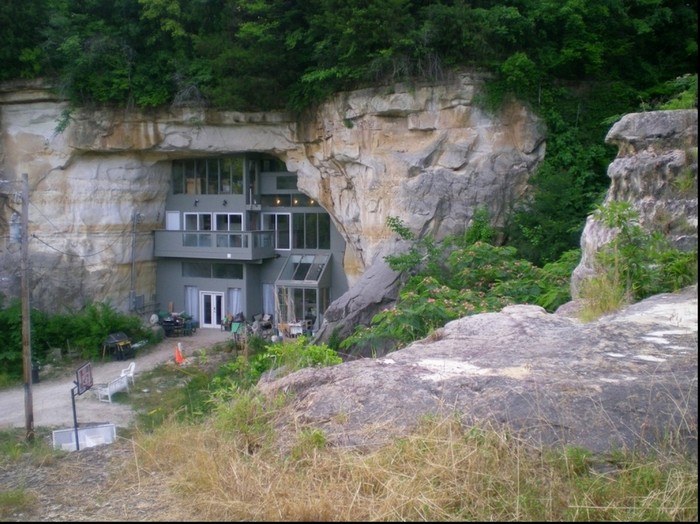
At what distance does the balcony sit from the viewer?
86.3ft

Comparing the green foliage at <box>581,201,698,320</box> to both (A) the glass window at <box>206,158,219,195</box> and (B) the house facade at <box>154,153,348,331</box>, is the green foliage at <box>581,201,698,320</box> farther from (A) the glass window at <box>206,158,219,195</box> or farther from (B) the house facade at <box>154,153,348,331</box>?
(A) the glass window at <box>206,158,219,195</box>

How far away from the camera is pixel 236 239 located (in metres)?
26.5

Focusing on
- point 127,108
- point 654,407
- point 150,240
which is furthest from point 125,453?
point 150,240

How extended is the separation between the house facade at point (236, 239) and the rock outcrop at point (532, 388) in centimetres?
2085

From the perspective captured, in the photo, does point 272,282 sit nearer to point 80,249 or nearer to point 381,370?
point 80,249

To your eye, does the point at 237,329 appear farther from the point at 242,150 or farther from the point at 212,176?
the point at 212,176

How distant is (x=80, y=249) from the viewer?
2572 centimetres

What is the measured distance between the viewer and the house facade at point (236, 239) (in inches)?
1043

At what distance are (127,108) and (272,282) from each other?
849 cm

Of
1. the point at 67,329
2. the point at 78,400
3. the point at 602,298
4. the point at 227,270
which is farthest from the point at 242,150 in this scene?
the point at 602,298

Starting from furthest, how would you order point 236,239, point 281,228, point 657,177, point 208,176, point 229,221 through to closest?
1. point 208,176
2. point 281,228
3. point 229,221
4. point 236,239
5. point 657,177

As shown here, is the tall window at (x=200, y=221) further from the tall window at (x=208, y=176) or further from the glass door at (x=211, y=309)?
the glass door at (x=211, y=309)

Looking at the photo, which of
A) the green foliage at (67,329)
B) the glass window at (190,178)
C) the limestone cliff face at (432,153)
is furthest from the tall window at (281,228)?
the limestone cliff face at (432,153)

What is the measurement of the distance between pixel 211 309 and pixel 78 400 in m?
10.3
